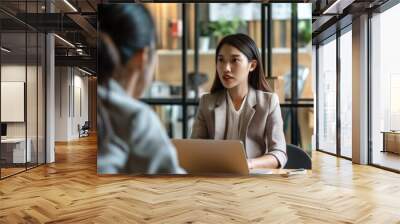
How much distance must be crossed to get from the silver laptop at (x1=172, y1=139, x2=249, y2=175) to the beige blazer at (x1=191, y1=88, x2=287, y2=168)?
0.32ft

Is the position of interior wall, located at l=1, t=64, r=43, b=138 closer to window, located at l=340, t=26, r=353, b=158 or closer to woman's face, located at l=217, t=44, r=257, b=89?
woman's face, located at l=217, t=44, r=257, b=89

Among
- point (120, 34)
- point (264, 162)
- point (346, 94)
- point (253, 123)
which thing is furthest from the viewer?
point (346, 94)

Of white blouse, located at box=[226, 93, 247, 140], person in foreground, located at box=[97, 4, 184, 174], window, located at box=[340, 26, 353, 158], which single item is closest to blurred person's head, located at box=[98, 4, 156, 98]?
person in foreground, located at box=[97, 4, 184, 174]

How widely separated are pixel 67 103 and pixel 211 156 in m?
11.3

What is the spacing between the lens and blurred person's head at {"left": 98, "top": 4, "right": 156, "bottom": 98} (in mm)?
6055

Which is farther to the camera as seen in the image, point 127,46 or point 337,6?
point 337,6

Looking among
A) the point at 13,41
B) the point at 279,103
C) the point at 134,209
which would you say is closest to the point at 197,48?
the point at 279,103

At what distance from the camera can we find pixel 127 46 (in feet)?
19.9

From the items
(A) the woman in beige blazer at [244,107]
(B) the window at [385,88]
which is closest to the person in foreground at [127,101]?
(A) the woman in beige blazer at [244,107]

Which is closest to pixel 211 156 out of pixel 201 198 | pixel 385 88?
pixel 201 198

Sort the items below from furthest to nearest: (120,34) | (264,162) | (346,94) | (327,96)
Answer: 1. (327,96)
2. (346,94)
3. (120,34)
4. (264,162)

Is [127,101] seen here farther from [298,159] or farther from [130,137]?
[298,159]

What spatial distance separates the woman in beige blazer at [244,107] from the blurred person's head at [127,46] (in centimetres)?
95

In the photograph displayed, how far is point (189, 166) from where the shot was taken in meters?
6.00
